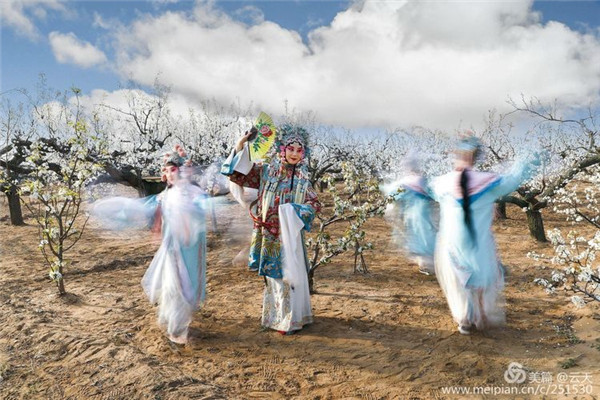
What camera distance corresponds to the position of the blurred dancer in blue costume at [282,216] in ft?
13.2

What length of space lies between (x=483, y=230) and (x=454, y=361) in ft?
4.06

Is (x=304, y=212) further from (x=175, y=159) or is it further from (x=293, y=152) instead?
(x=175, y=159)

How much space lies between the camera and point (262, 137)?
404 centimetres

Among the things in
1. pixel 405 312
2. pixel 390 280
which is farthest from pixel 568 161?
pixel 405 312

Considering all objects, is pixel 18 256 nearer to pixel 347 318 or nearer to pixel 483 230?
pixel 347 318

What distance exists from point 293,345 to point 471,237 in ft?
6.43

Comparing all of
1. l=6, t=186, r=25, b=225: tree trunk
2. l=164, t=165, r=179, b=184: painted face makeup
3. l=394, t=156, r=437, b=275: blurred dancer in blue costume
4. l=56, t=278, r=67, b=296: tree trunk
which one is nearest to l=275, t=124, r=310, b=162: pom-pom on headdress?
l=164, t=165, r=179, b=184: painted face makeup

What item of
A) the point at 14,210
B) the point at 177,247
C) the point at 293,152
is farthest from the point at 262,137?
the point at 14,210

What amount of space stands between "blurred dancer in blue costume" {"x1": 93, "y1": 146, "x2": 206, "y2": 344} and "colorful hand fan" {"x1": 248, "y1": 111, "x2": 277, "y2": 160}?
26.4 inches

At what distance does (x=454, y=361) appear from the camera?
359 cm

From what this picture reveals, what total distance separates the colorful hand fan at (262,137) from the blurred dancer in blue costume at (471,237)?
5.81 ft

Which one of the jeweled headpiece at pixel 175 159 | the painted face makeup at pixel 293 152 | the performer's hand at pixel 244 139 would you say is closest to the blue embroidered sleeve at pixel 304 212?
Answer: the painted face makeup at pixel 293 152

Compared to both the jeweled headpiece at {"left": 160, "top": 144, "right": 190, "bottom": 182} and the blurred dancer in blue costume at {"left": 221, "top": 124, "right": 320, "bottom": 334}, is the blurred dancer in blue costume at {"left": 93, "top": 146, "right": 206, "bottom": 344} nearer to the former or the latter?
the jeweled headpiece at {"left": 160, "top": 144, "right": 190, "bottom": 182}

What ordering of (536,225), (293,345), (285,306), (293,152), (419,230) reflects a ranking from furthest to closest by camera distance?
(536,225) → (419,230) → (285,306) → (293,152) → (293,345)
